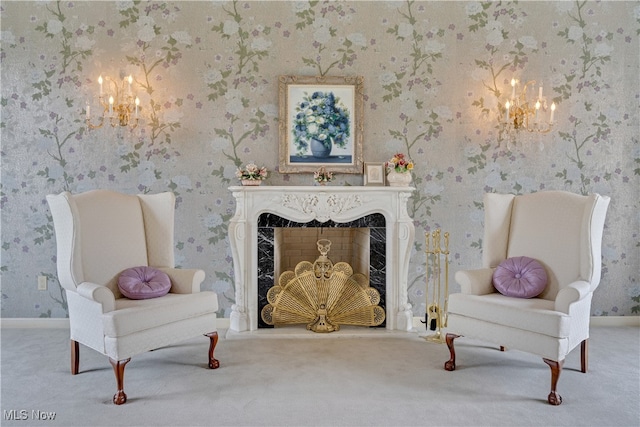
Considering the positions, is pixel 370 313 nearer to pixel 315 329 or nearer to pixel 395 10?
pixel 315 329

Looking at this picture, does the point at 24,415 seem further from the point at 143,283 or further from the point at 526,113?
the point at 526,113

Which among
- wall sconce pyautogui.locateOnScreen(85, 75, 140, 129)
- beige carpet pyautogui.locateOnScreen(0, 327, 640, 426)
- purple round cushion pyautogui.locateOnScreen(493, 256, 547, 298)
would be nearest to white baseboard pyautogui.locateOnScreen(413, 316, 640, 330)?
beige carpet pyautogui.locateOnScreen(0, 327, 640, 426)

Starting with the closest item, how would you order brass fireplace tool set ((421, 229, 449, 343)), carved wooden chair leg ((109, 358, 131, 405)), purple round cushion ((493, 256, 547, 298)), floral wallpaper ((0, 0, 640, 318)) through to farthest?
carved wooden chair leg ((109, 358, 131, 405))
purple round cushion ((493, 256, 547, 298))
brass fireplace tool set ((421, 229, 449, 343))
floral wallpaper ((0, 0, 640, 318))

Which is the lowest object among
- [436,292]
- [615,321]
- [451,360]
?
[615,321]

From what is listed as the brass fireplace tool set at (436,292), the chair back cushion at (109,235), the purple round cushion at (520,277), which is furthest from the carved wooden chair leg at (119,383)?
the purple round cushion at (520,277)

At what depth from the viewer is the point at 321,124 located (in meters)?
4.17

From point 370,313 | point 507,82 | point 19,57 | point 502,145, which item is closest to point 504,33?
point 507,82

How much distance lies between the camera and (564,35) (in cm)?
421

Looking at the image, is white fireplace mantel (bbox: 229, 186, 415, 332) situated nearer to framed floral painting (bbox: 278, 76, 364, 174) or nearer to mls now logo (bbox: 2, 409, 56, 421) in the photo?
framed floral painting (bbox: 278, 76, 364, 174)

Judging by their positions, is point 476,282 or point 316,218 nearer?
point 476,282

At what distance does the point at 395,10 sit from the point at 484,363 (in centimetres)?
298

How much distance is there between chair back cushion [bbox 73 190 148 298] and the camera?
9.96ft

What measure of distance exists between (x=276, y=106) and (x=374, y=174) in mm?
1042

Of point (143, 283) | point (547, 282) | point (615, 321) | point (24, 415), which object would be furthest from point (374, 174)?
point (24, 415)
